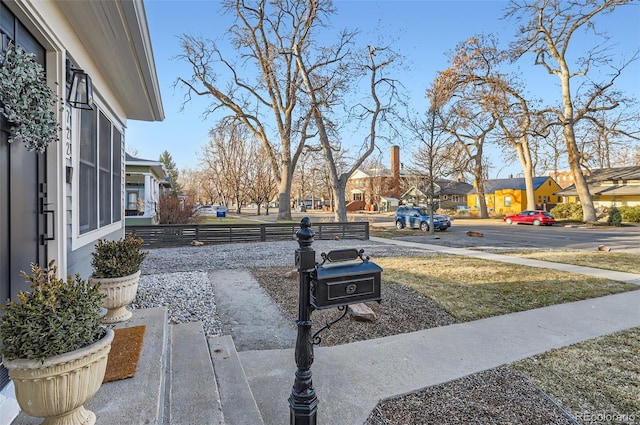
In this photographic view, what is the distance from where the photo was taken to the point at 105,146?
4875 mm

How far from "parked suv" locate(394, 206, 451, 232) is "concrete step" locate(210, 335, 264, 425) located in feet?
55.9

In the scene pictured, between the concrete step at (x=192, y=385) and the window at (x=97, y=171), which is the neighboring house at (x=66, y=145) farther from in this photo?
the concrete step at (x=192, y=385)

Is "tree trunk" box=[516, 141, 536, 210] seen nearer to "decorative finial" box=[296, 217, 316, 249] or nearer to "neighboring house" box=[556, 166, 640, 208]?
"neighboring house" box=[556, 166, 640, 208]

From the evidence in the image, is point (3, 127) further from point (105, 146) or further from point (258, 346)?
point (105, 146)

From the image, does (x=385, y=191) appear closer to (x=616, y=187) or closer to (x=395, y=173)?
(x=395, y=173)

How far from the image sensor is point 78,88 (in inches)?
129

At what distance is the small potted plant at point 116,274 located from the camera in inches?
124

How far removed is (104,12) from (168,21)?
3.50 m

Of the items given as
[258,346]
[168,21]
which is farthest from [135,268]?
[168,21]

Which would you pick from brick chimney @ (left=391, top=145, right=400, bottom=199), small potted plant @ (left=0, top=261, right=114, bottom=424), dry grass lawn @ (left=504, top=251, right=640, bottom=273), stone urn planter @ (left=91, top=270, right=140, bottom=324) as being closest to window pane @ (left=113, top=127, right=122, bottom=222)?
stone urn planter @ (left=91, top=270, right=140, bottom=324)

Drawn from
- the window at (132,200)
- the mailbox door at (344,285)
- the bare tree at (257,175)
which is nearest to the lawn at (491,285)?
the mailbox door at (344,285)

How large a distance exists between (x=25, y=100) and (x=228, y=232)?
11.0 m

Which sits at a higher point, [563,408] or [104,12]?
[104,12]

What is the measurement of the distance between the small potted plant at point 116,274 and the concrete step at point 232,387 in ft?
3.10
